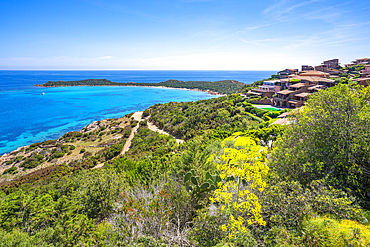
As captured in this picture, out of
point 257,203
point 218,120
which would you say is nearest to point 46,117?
point 218,120

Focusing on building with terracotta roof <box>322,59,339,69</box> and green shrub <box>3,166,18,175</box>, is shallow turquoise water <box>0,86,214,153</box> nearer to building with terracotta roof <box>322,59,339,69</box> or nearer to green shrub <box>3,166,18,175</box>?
green shrub <box>3,166,18,175</box>

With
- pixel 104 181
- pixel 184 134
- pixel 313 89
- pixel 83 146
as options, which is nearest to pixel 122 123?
pixel 83 146

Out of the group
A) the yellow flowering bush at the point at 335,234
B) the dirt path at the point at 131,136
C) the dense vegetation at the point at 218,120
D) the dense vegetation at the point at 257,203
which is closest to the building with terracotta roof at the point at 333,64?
the dense vegetation at the point at 218,120

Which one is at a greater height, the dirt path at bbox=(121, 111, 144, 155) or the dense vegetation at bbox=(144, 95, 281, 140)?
the dense vegetation at bbox=(144, 95, 281, 140)

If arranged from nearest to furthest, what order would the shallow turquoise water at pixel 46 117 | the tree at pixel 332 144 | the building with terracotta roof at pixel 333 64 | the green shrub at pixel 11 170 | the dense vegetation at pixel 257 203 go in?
the dense vegetation at pixel 257 203 → the tree at pixel 332 144 → the green shrub at pixel 11 170 → the shallow turquoise water at pixel 46 117 → the building with terracotta roof at pixel 333 64

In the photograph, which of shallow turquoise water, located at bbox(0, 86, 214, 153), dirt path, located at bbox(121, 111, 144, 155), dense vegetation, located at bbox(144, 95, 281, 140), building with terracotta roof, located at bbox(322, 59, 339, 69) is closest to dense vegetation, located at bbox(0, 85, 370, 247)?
dense vegetation, located at bbox(144, 95, 281, 140)

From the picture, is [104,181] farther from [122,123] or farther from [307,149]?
[122,123]

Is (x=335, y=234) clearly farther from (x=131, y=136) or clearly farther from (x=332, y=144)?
(x=131, y=136)

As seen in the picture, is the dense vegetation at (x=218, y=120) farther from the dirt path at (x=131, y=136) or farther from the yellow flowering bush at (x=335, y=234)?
the yellow flowering bush at (x=335, y=234)
